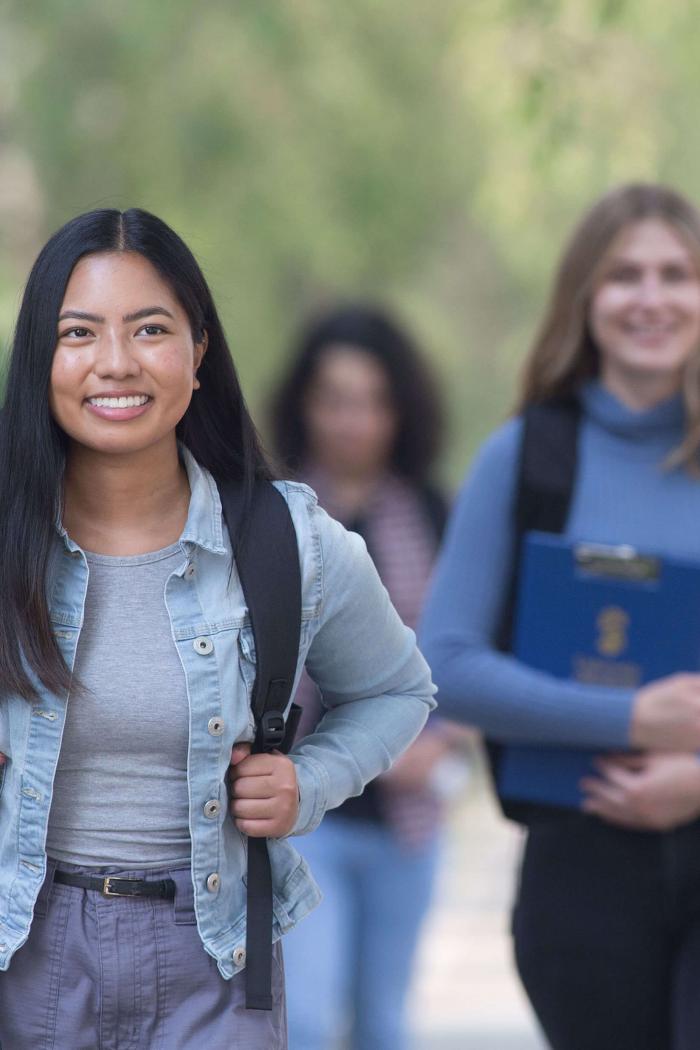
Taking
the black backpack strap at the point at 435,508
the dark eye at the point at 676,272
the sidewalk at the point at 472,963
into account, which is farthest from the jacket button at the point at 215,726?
the black backpack strap at the point at 435,508

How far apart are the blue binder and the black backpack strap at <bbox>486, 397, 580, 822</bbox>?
5cm

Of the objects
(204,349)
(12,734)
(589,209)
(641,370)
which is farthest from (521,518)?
(12,734)

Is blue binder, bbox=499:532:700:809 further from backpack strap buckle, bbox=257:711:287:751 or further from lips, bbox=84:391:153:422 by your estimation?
lips, bbox=84:391:153:422

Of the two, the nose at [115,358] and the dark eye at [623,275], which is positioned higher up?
the dark eye at [623,275]

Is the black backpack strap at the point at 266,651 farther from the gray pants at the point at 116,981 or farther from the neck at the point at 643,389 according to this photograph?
the neck at the point at 643,389

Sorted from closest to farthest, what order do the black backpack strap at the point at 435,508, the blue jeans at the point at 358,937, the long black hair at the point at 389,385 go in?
the blue jeans at the point at 358,937
the black backpack strap at the point at 435,508
the long black hair at the point at 389,385

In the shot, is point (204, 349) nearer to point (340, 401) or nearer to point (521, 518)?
point (521, 518)

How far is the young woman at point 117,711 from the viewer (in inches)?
101

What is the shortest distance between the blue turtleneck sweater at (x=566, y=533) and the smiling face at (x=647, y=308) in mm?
75

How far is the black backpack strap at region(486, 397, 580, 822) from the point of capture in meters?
3.73

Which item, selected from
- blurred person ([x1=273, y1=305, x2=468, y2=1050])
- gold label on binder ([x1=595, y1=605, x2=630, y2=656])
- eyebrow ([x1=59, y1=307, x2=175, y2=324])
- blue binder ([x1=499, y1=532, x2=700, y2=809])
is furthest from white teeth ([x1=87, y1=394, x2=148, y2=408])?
blurred person ([x1=273, y1=305, x2=468, y2=1050])

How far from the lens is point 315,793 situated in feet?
8.81

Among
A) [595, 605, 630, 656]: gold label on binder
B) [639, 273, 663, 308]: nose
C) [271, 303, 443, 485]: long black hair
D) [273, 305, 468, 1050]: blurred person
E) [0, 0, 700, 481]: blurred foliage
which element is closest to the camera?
[595, 605, 630, 656]: gold label on binder

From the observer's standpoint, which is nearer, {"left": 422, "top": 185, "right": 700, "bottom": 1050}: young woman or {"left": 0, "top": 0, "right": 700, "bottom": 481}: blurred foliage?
{"left": 422, "top": 185, "right": 700, "bottom": 1050}: young woman
